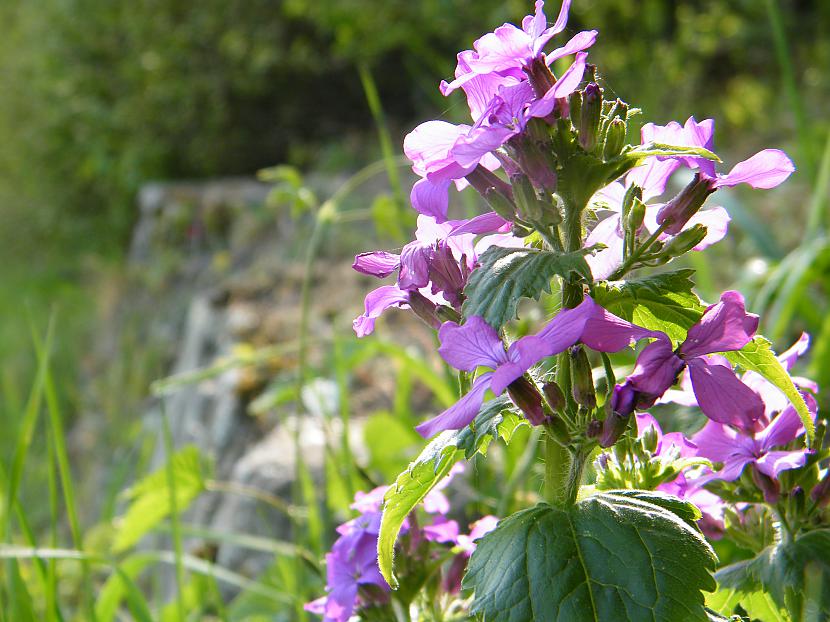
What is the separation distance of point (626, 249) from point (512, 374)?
158 mm

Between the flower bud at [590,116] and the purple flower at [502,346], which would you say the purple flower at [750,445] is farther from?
the flower bud at [590,116]

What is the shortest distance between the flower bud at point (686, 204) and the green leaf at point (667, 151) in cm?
6

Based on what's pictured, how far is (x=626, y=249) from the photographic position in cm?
65

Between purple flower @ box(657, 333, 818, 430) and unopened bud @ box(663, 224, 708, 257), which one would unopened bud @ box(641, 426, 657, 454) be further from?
unopened bud @ box(663, 224, 708, 257)

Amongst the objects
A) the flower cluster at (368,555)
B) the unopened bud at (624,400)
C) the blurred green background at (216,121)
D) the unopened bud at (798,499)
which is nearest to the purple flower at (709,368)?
the unopened bud at (624,400)

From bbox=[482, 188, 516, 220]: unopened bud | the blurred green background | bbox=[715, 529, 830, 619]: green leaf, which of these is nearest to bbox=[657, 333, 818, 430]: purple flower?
bbox=[715, 529, 830, 619]: green leaf

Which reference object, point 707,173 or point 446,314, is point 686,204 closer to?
point 707,173

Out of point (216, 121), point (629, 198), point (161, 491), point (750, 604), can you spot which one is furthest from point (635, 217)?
point (216, 121)

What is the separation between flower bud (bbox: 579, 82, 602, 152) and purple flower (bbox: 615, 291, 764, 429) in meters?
0.14

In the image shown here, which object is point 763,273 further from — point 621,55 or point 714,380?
point 621,55

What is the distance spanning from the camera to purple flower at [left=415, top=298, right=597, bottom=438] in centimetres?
56

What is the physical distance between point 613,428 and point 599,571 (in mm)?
97

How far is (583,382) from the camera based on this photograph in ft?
2.12

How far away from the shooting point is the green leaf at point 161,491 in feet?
4.21
